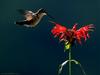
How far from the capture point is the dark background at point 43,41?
4.57m

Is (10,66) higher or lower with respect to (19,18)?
lower

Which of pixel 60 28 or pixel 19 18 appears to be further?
pixel 19 18

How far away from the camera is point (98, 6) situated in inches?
180

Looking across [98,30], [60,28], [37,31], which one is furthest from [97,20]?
[60,28]

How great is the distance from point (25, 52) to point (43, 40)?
0.84 ft

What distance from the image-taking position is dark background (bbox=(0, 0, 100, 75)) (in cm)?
457

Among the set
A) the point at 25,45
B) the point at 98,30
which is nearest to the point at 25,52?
the point at 25,45

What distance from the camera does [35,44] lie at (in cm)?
462

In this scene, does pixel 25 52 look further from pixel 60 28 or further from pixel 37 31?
pixel 60 28

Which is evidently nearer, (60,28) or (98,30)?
(60,28)

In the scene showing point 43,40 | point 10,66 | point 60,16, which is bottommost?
point 10,66

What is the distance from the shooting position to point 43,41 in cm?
462

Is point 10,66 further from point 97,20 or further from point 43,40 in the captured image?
point 97,20

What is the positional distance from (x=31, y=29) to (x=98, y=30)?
79cm
